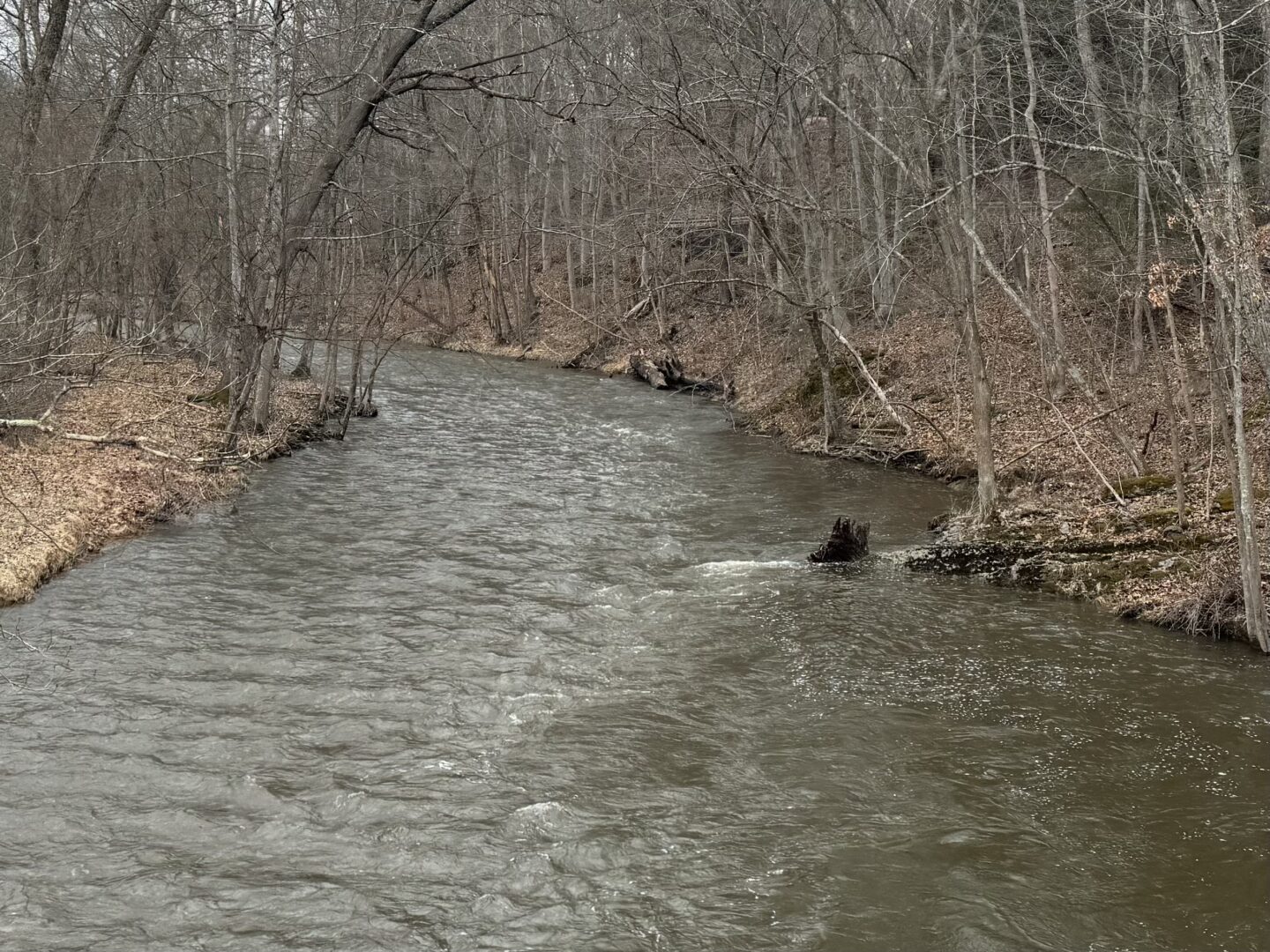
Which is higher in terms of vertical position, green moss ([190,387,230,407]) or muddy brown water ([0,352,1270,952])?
green moss ([190,387,230,407])

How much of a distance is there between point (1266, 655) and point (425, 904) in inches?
301

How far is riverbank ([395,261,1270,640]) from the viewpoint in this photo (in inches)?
441

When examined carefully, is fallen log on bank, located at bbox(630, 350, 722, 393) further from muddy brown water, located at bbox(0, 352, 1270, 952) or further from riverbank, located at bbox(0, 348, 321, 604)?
muddy brown water, located at bbox(0, 352, 1270, 952)

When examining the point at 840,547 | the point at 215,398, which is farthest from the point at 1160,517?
the point at 215,398

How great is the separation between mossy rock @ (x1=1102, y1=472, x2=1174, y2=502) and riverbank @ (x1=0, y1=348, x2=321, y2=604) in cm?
1006

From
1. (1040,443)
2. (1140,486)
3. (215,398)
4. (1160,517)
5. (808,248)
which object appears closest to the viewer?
(1160,517)

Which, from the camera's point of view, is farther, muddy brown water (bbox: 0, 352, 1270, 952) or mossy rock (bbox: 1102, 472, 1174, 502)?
mossy rock (bbox: 1102, 472, 1174, 502)

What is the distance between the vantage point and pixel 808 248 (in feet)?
72.4

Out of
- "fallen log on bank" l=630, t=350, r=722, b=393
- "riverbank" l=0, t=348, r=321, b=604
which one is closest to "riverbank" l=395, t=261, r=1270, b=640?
"fallen log on bank" l=630, t=350, r=722, b=393

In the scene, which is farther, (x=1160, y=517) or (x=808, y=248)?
(x=808, y=248)

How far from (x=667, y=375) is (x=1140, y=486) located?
58.2ft

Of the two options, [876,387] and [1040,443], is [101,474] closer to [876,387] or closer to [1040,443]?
[876,387]

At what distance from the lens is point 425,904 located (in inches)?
233

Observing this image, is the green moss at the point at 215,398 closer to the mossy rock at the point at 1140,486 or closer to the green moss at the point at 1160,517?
the mossy rock at the point at 1140,486
